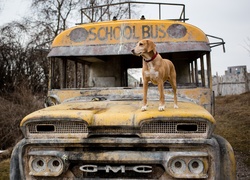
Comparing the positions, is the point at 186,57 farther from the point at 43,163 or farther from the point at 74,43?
the point at 43,163

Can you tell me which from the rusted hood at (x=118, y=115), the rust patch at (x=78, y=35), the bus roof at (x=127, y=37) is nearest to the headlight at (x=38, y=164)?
the rusted hood at (x=118, y=115)

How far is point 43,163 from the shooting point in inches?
111

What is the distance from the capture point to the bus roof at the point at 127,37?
408 cm

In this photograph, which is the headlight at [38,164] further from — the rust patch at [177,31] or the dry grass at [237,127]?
the dry grass at [237,127]

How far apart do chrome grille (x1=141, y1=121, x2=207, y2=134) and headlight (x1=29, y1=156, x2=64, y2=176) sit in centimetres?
82

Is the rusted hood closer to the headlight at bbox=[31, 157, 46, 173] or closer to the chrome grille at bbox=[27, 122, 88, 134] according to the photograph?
the chrome grille at bbox=[27, 122, 88, 134]

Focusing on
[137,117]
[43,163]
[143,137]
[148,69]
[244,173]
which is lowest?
[244,173]

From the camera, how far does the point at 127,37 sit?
4.20 metres

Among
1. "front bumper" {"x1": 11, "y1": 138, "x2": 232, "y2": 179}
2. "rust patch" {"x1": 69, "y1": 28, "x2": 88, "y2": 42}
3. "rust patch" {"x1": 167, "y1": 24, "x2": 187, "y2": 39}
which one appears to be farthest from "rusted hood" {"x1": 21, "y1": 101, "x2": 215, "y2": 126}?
"rust patch" {"x1": 69, "y1": 28, "x2": 88, "y2": 42}

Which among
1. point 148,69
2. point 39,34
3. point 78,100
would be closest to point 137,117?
point 148,69

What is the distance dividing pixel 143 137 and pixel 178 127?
1.05 ft

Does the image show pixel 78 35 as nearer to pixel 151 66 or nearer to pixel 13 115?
pixel 151 66

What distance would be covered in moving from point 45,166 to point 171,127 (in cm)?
118

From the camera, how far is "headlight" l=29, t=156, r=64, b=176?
9.01ft
